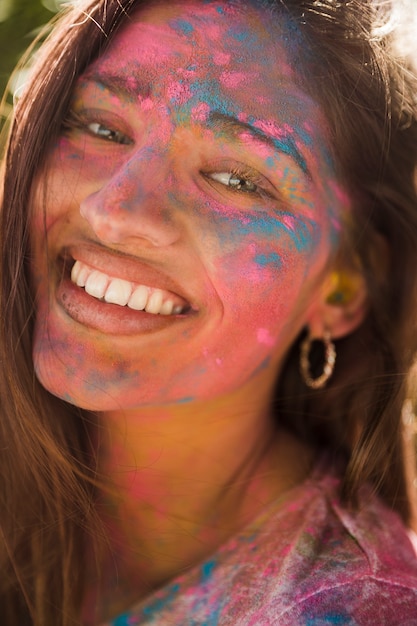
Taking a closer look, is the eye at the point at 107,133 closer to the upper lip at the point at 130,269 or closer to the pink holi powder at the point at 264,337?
the upper lip at the point at 130,269

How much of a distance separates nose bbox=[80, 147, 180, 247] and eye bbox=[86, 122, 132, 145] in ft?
0.29

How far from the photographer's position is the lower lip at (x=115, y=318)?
161 centimetres

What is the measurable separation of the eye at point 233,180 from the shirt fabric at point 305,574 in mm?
792

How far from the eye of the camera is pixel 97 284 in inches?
63.5

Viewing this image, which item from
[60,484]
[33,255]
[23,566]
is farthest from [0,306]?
[23,566]

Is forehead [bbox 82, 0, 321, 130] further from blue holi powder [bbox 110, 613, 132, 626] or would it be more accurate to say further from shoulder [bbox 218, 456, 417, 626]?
blue holi powder [bbox 110, 613, 132, 626]

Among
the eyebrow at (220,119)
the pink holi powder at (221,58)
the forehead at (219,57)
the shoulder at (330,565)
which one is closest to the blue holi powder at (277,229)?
the eyebrow at (220,119)

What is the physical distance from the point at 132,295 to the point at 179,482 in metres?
0.56

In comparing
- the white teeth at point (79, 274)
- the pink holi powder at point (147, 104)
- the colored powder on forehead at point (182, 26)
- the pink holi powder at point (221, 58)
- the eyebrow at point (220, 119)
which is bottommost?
the white teeth at point (79, 274)

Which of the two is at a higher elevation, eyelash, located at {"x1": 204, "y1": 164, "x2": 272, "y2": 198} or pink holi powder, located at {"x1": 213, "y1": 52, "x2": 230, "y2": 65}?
pink holi powder, located at {"x1": 213, "y1": 52, "x2": 230, "y2": 65}

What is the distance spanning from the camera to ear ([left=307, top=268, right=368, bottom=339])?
1812 mm

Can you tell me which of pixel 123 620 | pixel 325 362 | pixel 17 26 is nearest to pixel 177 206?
pixel 325 362

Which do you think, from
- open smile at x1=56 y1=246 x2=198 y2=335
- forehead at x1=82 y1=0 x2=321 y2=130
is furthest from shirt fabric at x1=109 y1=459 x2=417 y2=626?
forehead at x1=82 y1=0 x2=321 y2=130

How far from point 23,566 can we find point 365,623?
0.90m
